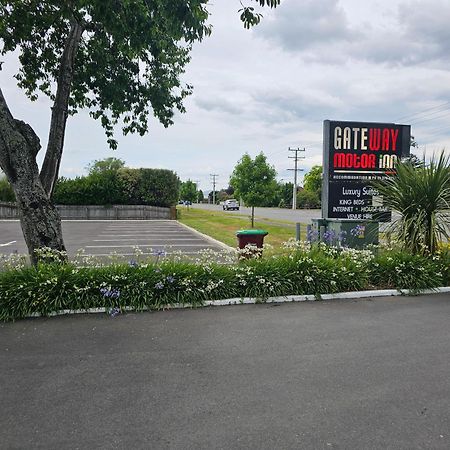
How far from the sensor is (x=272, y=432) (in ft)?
7.73

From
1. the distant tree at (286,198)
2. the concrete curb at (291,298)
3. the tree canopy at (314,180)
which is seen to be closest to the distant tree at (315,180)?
the tree canopy at (314,180)

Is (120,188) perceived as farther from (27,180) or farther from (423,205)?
(423,205)

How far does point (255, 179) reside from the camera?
721 inches

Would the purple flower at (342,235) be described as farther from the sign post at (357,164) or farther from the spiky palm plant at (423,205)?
the spiky palm plant at (423,205)

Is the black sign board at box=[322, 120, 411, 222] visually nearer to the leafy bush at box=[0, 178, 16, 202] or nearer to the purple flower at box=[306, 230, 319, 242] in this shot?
the purple flower at box=[306, 230, 319, 242]

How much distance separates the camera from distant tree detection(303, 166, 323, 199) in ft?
219

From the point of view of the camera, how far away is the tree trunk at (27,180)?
561 centimetres

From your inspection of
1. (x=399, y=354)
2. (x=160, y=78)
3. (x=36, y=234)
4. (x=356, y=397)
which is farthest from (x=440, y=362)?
(x=160, y=78)

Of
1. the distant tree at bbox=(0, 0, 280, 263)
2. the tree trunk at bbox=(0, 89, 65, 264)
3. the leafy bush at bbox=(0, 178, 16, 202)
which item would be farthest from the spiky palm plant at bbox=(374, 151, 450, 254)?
the leafy bush at bbox=(0, 178, 16, 202)

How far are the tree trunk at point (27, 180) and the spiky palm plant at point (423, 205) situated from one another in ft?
20.3

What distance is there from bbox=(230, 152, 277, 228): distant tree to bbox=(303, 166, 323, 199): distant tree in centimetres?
4923

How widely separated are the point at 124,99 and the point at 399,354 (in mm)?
7769

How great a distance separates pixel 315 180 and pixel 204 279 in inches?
2558

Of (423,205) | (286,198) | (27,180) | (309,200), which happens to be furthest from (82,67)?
(286,198)
